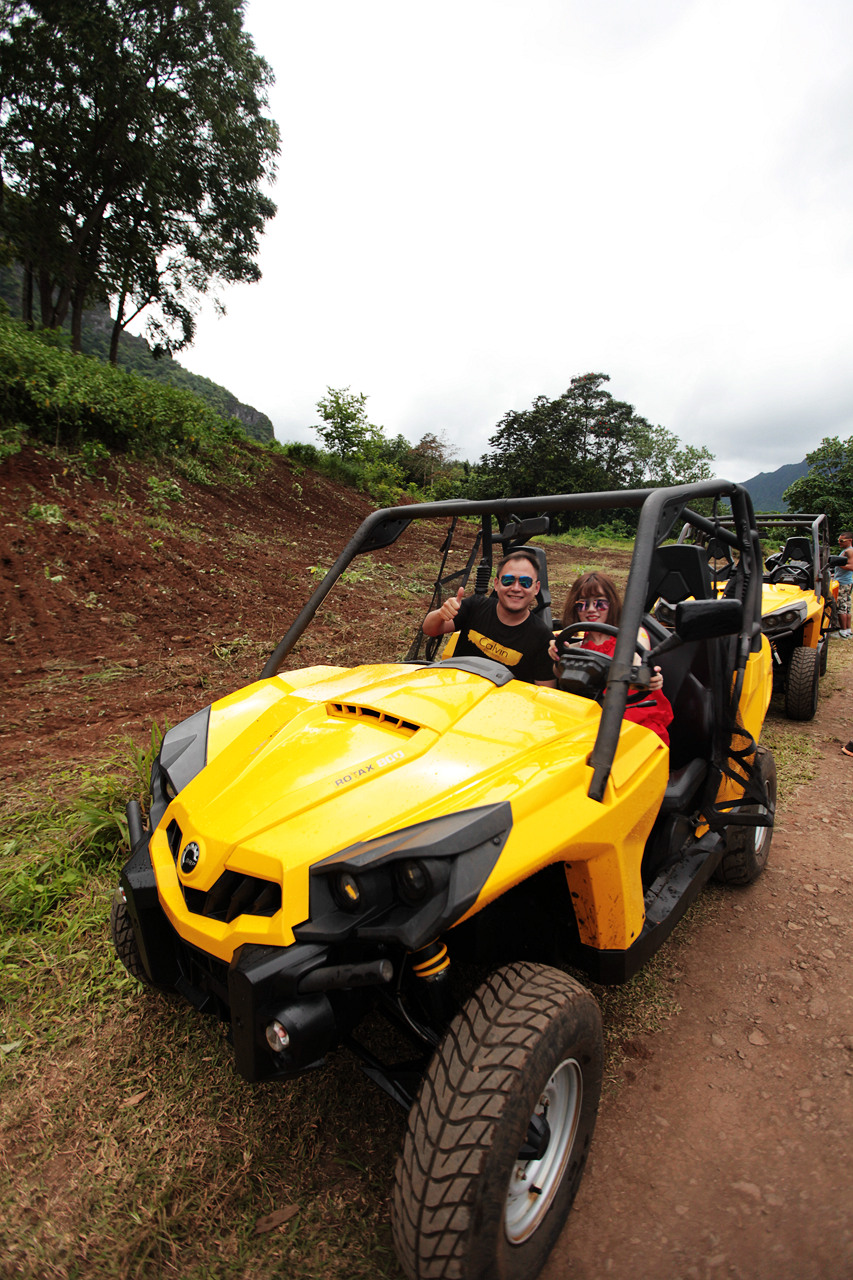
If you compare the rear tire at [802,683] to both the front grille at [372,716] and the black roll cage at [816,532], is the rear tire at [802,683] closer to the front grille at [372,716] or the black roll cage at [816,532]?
the black roll cage at [816,532]

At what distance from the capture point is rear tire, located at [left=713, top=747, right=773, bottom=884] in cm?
277

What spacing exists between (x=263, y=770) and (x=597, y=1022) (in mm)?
984

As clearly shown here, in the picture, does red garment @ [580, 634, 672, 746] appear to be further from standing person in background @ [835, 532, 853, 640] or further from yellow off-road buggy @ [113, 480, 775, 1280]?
standing person in background @ [835, 532, 853, 640]

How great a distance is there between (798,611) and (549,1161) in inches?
189

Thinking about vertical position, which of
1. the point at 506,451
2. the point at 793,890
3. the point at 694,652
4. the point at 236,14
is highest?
the point at 236,14

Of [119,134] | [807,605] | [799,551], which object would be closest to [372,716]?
[807,605]

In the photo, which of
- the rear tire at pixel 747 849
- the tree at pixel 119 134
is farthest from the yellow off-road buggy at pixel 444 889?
the tree at pixel 119 134

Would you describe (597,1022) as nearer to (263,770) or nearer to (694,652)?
(263,770)

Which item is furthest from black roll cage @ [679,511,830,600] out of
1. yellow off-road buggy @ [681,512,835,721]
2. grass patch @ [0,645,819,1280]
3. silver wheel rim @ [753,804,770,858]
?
grass patch @ [0,645,819,1280]

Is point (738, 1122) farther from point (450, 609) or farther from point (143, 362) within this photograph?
point (143, 362)

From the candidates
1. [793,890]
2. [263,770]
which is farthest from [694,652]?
[263,770]

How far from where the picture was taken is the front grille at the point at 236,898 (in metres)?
1.36

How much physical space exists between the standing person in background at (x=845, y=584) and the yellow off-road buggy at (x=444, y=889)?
21.8 feet

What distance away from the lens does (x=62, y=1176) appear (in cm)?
156
